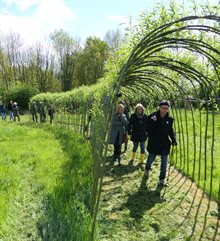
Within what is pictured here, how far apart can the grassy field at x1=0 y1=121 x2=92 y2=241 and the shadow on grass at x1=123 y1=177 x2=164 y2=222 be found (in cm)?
87

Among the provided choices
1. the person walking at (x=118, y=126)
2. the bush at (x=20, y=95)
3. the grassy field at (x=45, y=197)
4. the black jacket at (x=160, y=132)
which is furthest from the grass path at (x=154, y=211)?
the bush at (x=20, y=95)

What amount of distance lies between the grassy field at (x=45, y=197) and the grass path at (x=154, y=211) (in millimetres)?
535

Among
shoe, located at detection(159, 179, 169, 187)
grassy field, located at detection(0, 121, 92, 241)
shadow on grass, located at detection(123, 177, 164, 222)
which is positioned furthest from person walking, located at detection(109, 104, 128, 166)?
shadow on grass, located at detection(123, 177, 164, 222)

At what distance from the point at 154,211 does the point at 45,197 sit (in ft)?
6.57

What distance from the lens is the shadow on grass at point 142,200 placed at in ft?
16.3

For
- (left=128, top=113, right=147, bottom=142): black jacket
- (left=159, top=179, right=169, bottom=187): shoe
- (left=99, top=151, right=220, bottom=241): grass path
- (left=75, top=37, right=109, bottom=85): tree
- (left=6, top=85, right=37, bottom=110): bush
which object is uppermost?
(left=75, top=37, right=109, bottom=85): tree

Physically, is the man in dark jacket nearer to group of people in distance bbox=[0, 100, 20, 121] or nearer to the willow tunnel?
the willow tunnel

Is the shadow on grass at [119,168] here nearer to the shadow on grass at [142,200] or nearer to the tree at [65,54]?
the shadow on grass at [142,200]

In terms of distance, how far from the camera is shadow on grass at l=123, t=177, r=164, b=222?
16.3 ft

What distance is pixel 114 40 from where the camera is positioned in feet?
137

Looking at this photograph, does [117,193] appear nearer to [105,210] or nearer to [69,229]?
[105,210]

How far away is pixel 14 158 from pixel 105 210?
4.37 metres

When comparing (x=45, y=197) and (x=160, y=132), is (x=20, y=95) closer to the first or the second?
(x=160, y=132)

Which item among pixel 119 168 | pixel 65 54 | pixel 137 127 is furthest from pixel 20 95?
pixel 119 168
